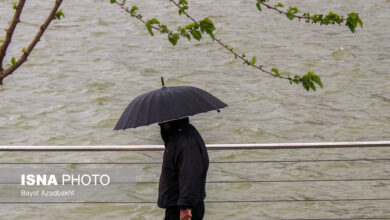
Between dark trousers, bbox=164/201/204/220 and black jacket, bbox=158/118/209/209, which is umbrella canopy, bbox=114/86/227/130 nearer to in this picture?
black jacket, bbox=158/118/209/209

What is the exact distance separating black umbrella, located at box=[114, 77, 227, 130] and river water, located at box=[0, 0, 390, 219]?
7.06 metres

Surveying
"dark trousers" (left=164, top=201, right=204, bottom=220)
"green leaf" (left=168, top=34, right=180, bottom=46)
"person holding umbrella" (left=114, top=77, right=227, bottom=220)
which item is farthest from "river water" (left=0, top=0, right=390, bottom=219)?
"green leaf" (left=168, top=34, right=180, bottom=46)

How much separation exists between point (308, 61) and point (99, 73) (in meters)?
5.48

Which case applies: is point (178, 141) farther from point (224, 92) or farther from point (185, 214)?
point (224, 92)

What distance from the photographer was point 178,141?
3.85 metres

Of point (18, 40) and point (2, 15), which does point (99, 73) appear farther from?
point (2, 15)

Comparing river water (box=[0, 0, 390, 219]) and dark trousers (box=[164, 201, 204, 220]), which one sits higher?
dark trousers (box=[164, 201, 204, 220])

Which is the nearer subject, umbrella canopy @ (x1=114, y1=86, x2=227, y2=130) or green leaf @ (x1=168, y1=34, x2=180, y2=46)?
green leaf @ (x1=168, y1=34, x2=180, y2=46)

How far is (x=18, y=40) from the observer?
20.2 m

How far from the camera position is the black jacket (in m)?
3.78

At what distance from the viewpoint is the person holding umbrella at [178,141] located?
3.79 m

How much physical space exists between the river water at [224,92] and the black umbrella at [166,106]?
7.06 m

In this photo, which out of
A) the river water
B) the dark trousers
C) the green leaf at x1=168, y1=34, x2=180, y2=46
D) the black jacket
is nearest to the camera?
the green leaf at x1=168, y1=34, x2=180, y2=46

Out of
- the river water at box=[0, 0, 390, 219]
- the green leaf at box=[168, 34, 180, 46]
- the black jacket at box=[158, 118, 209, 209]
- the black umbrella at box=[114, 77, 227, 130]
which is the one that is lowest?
the river water at box=[0, 0, 390, 219]
